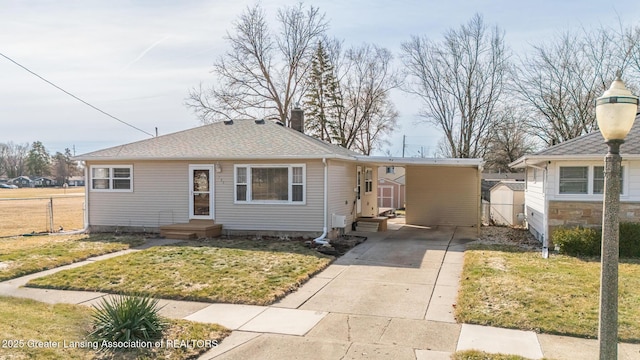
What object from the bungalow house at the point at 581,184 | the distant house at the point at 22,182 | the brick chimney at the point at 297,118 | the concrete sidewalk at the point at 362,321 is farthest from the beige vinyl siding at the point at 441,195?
the distant house at the point at 22,182

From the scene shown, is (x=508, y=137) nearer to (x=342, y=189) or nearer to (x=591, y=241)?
(x=342, y=189)

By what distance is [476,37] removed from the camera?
28.6 meters

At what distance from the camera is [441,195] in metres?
18.2

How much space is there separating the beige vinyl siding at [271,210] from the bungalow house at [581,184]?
5893 millimetres

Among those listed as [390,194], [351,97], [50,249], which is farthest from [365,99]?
[50,249]

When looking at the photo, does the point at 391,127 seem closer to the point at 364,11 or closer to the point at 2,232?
the point at 364,11

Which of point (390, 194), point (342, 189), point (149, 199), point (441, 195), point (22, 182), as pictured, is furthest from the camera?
point (22, 182)

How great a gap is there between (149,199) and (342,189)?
634cm

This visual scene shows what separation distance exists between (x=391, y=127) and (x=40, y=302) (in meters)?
32.3

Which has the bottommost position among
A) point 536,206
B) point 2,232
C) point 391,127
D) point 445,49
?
point 2,232

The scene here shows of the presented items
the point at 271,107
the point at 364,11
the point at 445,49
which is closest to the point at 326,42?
the point at 271,107

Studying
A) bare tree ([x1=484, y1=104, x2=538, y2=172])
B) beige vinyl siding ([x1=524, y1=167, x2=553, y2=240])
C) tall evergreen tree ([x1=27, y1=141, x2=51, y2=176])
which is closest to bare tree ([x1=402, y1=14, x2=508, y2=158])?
bare tree ([x1=484, y1=104, x2=538, y2=172])

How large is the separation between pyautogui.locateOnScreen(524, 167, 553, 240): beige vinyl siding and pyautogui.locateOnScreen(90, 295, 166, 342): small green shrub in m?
10.3

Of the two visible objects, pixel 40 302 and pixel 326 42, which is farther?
pixel 326 42
